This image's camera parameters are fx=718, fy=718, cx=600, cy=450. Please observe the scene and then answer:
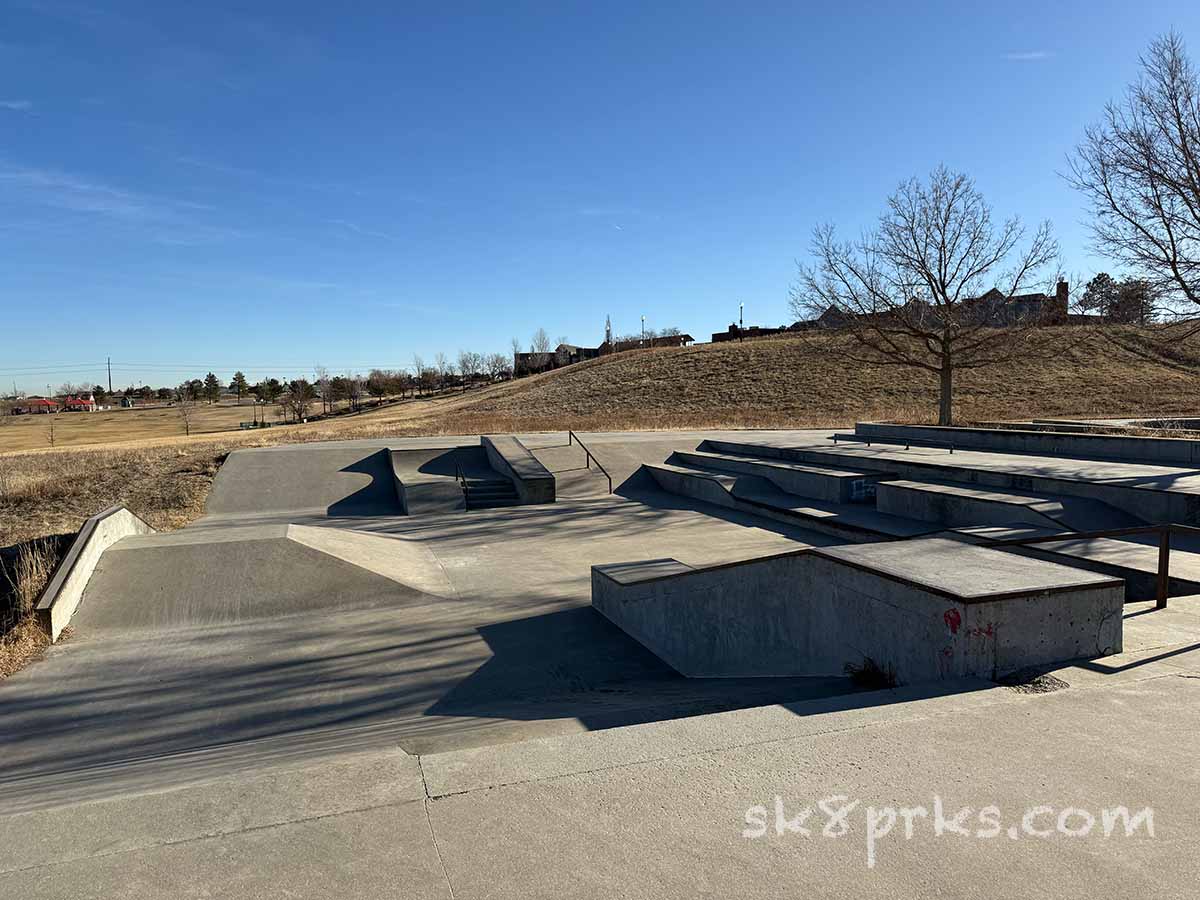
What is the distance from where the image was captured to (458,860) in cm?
248

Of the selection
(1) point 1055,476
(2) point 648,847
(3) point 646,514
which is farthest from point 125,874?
(3) point 646,514

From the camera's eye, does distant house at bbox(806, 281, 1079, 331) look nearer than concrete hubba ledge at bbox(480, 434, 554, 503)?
No

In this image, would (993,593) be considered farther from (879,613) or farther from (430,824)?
(430,824)

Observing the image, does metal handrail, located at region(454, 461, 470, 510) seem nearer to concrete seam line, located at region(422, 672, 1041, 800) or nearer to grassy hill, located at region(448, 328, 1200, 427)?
grassy hill, located at region(448, 328, 1200, 427)

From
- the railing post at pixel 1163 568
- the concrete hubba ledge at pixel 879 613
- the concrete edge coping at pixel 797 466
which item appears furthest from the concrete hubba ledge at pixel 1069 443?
the concrete hubba ledge at pixel 879 613

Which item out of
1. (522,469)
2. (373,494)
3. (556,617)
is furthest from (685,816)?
(373,494)

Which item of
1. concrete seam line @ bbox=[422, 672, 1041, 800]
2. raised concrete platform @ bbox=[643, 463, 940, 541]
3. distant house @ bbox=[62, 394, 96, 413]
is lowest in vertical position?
raised concrete platform @ bbox=[643, 463, 940, 541]

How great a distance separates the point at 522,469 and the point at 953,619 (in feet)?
48.0

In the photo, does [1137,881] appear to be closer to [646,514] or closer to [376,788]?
[376,788]

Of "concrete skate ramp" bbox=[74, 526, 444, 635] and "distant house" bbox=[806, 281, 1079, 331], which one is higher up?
"distant house" bbox=[806, 281, 1079, 331]

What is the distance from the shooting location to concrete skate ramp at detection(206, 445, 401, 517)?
17.5 m

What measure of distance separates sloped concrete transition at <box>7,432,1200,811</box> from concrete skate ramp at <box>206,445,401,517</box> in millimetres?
1763

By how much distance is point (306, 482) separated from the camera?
18.7 m

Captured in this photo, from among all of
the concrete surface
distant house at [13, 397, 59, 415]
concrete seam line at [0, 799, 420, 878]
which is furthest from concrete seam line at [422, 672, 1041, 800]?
distant house at [13, 397, 59, 415]
